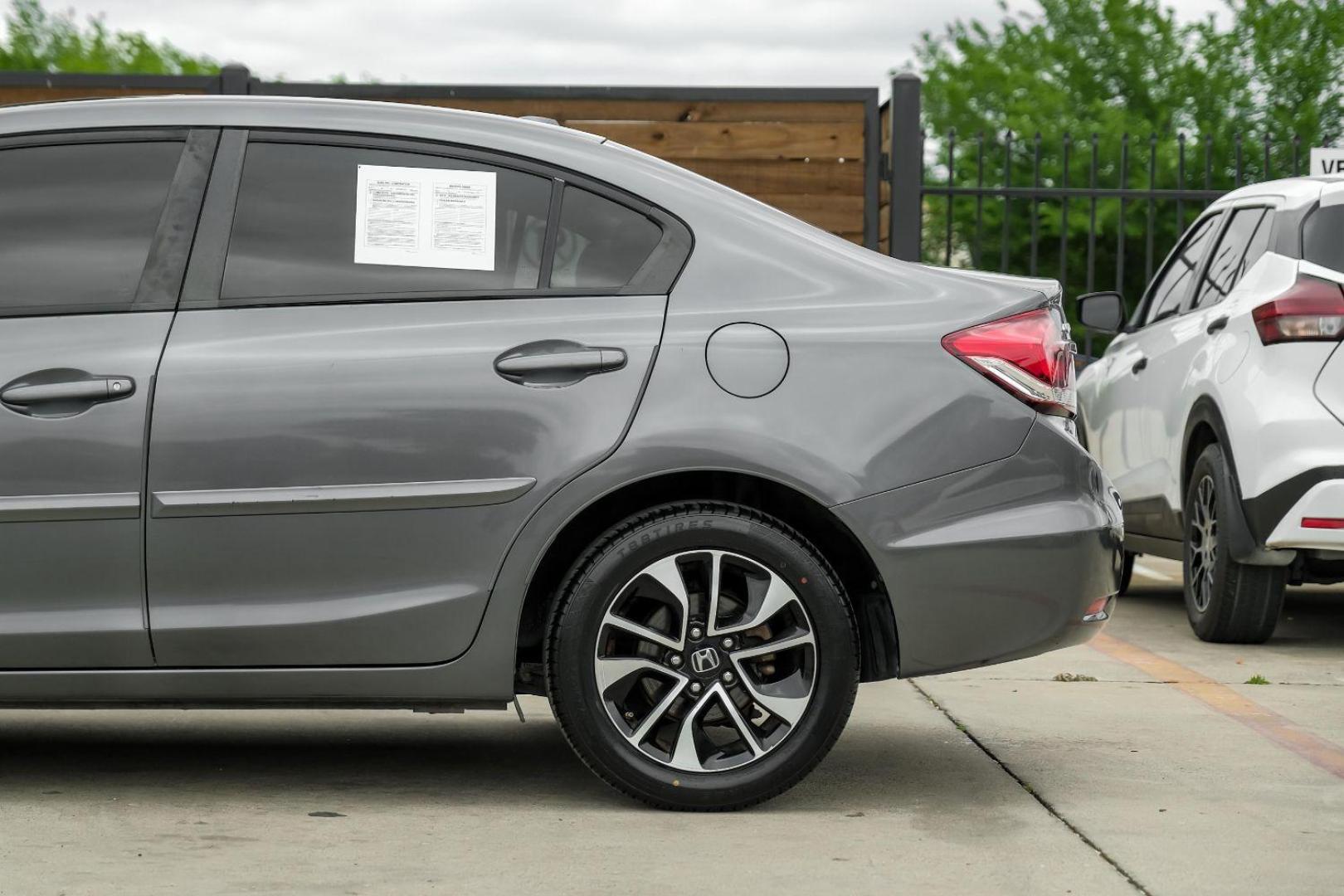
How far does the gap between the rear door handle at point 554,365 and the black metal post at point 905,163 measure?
6.59m

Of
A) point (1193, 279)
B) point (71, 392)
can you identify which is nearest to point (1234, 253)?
point (1193, 279)

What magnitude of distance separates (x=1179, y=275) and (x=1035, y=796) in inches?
171

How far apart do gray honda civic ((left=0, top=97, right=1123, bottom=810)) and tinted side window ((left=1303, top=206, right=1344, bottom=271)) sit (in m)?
2.67

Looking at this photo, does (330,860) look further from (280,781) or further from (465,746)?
(465,746)

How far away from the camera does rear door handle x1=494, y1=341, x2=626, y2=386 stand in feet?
14.7

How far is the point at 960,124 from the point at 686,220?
1440 inches

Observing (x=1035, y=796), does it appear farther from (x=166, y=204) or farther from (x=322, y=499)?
(x=166, y=204)

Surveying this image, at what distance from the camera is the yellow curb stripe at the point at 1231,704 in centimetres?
539

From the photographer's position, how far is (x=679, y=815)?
4566 mm

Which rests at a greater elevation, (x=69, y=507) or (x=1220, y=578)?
(x=69, y=507)

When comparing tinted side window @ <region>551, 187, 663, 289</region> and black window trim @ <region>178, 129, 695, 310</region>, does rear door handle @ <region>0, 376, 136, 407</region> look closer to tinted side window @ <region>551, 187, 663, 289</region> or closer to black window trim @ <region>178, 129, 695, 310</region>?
black window trim @ <region>178, 129, 695, 310</region>

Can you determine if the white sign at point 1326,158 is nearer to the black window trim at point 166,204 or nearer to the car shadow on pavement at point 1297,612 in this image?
the car shadow on pavement at point 1297,612

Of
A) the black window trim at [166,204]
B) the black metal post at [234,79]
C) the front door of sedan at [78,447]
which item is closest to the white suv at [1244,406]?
the black window trim at [166,204]

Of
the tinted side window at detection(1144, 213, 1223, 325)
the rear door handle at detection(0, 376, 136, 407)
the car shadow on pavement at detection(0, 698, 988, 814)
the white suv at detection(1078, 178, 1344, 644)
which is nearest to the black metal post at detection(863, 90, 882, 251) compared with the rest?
the tinted side window at detection(1144, 213, 1223, 325)
